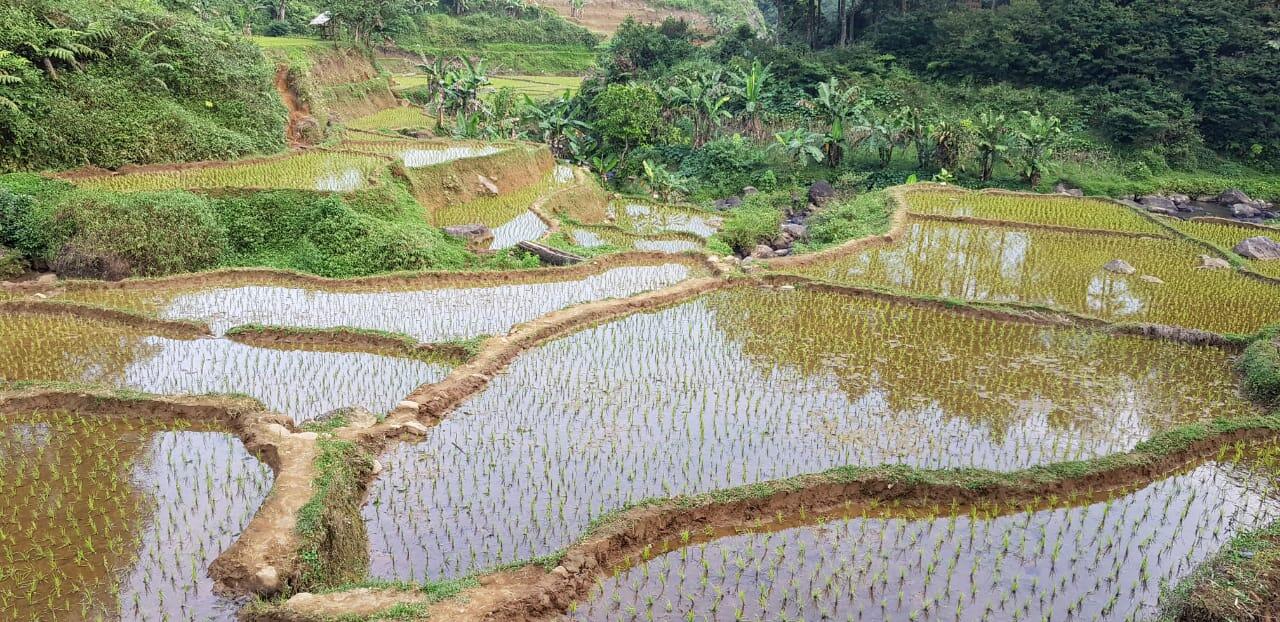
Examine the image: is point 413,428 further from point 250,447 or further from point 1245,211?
point 1245,211

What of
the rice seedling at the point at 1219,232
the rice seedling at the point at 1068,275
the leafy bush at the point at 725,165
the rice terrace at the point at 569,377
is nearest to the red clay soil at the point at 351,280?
the rice terrace at the point at 569,377

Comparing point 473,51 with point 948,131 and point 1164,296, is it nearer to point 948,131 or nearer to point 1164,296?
point 948,131

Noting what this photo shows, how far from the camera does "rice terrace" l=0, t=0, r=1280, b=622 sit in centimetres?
564

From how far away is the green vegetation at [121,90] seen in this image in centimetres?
1304

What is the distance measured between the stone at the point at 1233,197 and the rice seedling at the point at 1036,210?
7.49 metres

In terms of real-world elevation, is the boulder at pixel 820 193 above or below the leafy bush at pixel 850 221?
above

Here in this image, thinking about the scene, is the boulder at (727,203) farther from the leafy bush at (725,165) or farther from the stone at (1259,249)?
the stone at (1259,249)

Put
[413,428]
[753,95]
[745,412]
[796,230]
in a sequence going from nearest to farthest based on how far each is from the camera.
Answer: [413,428] < [745,412] < [796,230] < [753,95]

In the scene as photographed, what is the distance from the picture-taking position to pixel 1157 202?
21531 mm

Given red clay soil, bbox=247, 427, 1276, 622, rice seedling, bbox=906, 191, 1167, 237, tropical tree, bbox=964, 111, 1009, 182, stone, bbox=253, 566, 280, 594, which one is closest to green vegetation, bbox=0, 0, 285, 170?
stone, bbox=253, 566, 280, 594

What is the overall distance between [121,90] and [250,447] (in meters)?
10.7

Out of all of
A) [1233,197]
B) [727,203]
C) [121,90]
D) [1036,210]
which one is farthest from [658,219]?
[1233,197]

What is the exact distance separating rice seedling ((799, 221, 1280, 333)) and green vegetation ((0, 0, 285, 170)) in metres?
11.6

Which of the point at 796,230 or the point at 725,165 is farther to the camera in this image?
the point at 725,165
